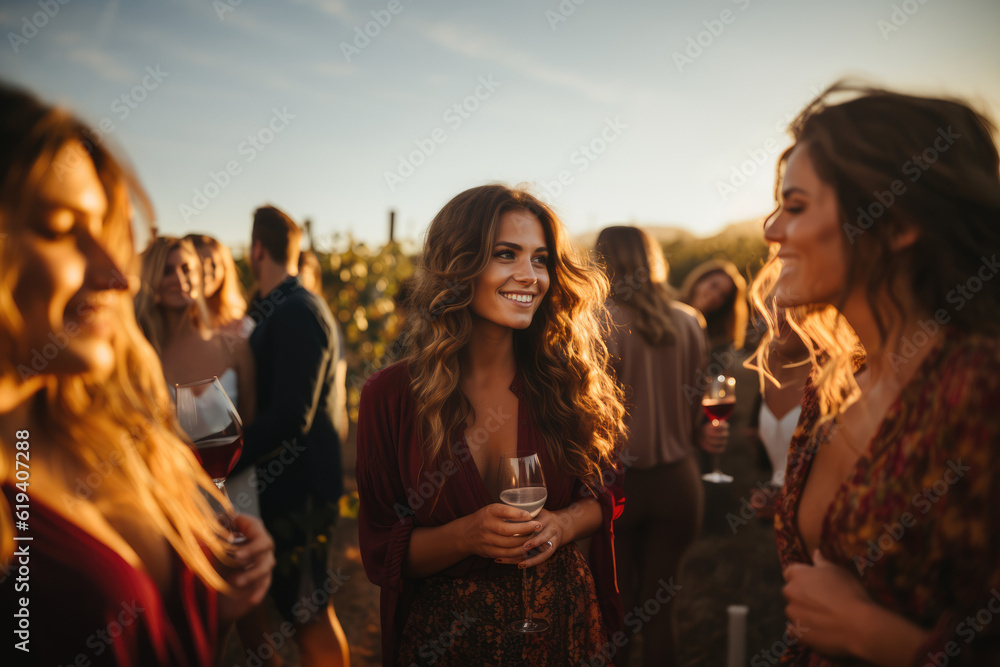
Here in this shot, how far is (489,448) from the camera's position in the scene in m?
2.13

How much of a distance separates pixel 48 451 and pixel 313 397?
7.51 feet

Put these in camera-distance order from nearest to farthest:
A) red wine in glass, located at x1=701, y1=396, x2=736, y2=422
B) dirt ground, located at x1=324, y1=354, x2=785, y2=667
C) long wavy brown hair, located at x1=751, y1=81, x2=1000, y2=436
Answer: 1. long wavy brown hair, located at x1=751, y1=81, x2=1000, y2=436
2. red wine in glass, located at x1=701, y1=396, x2=736, y2=422
3. dirt ground, located at x1=324, y1=354, x2=785, y2=667

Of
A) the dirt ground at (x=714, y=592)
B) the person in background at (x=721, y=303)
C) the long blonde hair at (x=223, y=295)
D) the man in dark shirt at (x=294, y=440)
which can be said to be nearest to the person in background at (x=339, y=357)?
the man in dark shirt at (x=294, y=440)

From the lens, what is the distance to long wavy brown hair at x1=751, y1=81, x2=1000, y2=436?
3.98ft

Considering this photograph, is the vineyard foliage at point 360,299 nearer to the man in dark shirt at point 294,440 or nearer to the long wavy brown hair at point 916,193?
the man in dark shirt at point 294,440

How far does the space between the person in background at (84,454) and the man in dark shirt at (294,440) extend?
203cm

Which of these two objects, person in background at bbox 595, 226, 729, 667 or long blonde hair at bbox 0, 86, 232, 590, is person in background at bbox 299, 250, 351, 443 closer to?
person in background at bbox 595, 226, 729, 667

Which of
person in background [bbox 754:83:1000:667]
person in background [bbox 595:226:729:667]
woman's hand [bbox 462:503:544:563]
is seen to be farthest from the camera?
person in background [bbox 595:226:729:667]

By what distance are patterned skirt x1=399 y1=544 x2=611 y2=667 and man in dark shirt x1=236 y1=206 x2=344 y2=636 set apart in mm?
1615

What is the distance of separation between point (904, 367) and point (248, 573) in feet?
5.10

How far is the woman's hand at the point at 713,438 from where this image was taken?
365 cm

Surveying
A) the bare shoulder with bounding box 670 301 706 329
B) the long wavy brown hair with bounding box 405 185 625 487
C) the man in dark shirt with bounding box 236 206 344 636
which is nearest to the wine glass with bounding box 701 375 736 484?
the bare shoulder with bounding box 670 301 706 329

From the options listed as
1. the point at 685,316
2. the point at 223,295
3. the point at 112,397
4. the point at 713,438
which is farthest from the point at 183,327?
the point at 713,438

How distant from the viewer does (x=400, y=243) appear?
9000 mm
